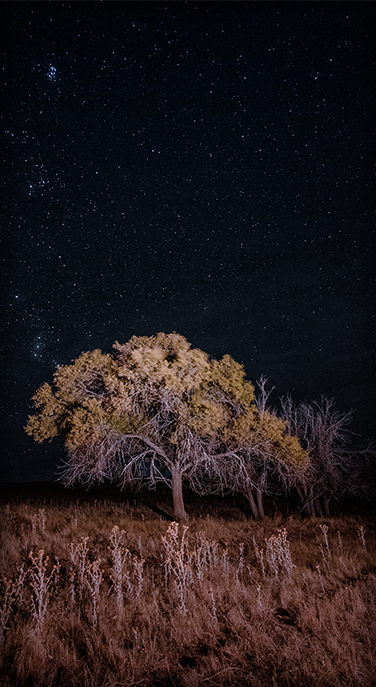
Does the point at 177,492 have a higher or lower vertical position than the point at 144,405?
lower

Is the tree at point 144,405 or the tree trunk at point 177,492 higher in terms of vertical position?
the tree at point 144,405

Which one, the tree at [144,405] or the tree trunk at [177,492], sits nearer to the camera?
the tree at [144,405]

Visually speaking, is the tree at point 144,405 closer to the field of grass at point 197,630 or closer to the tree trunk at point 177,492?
the tree trunk at point 177,492

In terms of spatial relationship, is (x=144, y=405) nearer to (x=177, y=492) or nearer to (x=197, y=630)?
(x=177, y=492)

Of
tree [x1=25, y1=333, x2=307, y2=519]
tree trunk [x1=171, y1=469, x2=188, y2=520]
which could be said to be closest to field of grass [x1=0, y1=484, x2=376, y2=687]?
tree [x1=25, y1=333, x2=307, y2=519]

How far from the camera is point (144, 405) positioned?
38.3 feet

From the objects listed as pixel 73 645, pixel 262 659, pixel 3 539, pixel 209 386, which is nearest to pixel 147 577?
pixel 73 645

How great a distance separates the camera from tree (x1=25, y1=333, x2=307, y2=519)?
1014 cm

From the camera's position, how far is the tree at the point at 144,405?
33.3 feet

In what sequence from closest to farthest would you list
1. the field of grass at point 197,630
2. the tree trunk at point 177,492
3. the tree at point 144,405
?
the field of grass at point 197,630 < the tree at point 144,405 < the tree trunk at point 177,492

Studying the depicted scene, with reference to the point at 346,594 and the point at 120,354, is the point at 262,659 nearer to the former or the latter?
the point at 346,594

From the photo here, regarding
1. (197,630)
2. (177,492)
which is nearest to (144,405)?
(177,492)

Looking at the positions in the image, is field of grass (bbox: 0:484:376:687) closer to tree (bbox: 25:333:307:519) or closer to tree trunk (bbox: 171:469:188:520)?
tree (bbox: 25:333:307:519)

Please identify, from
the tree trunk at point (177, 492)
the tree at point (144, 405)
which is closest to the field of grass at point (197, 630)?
the tree at point (144, 405)
